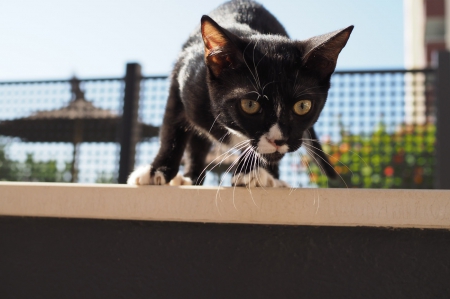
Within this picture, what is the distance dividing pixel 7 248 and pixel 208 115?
24.3 inches

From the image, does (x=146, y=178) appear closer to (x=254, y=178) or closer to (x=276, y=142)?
(x=254, y=178)

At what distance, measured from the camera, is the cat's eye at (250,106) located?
107cm

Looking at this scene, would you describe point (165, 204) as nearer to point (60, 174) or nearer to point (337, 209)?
point (337, 209)

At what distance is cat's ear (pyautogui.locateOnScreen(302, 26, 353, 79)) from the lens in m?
1.04

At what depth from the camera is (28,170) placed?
2.83 metres

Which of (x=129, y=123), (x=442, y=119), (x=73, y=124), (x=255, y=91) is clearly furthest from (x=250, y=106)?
(x=73, y=124)

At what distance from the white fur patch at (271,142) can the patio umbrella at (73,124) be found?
171 cm

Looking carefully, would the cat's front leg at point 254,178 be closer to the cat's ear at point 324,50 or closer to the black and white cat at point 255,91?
the black and white cat at point 255,91

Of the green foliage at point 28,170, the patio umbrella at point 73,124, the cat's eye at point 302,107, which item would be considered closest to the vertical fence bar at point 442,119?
the cat's eye at point 302,107

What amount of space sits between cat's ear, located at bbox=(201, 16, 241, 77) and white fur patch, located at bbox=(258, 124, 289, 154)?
0.71ft

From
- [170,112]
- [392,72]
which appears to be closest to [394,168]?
[392,72]

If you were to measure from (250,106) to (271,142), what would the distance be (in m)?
0.10

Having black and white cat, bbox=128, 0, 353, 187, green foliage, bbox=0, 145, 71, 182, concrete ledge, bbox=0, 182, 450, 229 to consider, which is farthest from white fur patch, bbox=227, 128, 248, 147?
green foliage, bbox=0, 145, 71, 182

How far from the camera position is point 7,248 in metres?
1.09
